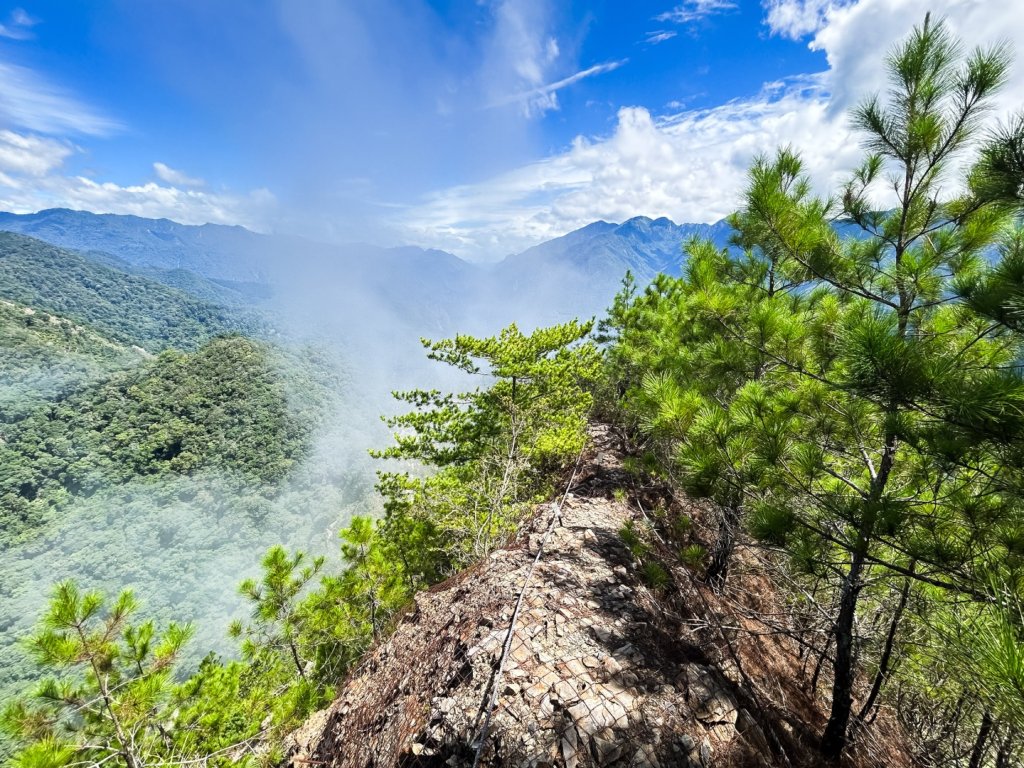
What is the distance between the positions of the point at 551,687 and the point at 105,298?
220m

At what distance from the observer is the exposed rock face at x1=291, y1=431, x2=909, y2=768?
327 cm

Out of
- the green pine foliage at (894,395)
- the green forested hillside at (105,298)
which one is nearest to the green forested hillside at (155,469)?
the green pine foliage at (894,395)

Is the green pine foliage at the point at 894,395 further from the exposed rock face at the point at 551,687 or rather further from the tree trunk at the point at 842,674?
the exposed rock face at the point at 551,687

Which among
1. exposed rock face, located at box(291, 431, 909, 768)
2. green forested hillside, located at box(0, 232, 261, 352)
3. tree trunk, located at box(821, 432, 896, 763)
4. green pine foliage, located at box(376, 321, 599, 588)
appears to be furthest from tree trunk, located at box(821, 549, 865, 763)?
green forested hillside, located at box(0, 232, 261, 352)

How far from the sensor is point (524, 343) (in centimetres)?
1065

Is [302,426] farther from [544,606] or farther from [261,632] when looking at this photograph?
[544,606]

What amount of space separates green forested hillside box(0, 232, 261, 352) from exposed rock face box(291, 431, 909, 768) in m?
149

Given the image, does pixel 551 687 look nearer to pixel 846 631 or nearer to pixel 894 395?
pixel 846 631

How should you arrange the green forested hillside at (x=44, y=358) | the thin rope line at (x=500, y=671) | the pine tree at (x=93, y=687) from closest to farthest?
the thin rope line at (x=500, y=671)
the pine tree at (x=93, y=687)
the green forested hillside at (x=44, y=358)

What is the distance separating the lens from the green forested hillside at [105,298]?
136m

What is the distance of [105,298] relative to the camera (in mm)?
158000

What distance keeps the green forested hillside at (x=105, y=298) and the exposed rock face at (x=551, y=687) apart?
149264mm

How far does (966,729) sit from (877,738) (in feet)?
4.99

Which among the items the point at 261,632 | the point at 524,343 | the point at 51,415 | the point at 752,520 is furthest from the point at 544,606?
the point at 51,415
